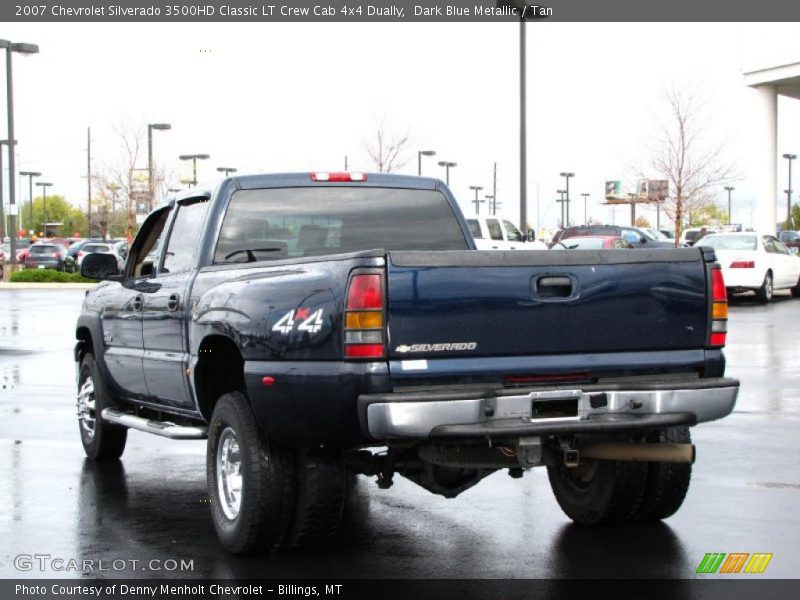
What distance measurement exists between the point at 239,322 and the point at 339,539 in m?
1.42

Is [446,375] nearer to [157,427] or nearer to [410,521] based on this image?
[410,521]

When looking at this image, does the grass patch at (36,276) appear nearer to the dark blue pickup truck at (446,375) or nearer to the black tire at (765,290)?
the black tire at (765,290)

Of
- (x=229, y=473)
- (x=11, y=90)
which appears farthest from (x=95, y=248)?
(x=229, y=473)

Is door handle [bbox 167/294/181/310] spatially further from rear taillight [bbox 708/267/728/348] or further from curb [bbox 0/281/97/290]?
curb [bbox 0/281/97/290]

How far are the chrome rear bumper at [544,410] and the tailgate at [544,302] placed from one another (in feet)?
0.79

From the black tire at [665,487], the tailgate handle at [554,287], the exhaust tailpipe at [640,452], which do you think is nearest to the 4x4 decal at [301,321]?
the tailgate handle at [554,287]

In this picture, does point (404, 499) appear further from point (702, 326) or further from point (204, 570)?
point (702, 326)

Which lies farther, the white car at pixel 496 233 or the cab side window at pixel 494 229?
the cab side window at pixel 494 229

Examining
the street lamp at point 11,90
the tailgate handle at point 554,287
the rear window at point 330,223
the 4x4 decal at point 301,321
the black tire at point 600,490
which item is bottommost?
the black tire at point 600,490

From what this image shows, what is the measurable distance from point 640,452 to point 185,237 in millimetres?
3434

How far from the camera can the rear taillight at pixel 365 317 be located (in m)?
5.73

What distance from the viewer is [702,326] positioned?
249 inches

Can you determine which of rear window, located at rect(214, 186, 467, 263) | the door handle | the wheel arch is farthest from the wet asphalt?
rear window, located at rect(214, 186, 467, 263)

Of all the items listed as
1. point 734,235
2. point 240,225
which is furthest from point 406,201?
point 734,235
